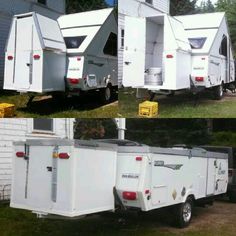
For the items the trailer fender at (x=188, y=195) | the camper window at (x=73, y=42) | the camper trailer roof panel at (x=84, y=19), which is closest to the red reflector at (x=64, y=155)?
the camper trailer roof panel at (x=84, y=19)

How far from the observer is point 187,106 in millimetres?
6039

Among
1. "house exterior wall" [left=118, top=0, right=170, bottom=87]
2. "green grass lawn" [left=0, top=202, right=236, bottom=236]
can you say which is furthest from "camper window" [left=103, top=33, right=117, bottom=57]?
"green grass lawn" [left=0, top=202, right=236, bottom=236]

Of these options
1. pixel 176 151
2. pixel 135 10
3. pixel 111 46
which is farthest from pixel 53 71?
pixel 176 151

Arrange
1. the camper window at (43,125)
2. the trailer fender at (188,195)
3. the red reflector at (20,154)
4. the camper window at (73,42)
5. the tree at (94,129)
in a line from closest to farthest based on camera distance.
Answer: the red reflector at (20,154), the camper window at (73,42), the tree at (94,129), the trailer fender at (188,195), the camper window at (43,125)

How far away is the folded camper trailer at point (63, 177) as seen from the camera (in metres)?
5.28

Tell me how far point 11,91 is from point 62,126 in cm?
126

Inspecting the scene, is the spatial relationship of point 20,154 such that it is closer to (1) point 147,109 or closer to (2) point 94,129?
(1) point 147,109

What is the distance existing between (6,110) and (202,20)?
3.08 meters

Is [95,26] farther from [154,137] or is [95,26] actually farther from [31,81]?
[154,137]

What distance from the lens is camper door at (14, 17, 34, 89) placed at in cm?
655

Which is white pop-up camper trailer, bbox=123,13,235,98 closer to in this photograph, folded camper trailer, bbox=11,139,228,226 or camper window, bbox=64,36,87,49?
folded camper trailer, bbox=11,139,228,226

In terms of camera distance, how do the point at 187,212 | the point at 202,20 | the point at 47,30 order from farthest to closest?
the point at 187,212 → the point at 47,30 → the point at 202,20

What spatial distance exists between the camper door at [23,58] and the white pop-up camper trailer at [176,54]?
5.55 ft

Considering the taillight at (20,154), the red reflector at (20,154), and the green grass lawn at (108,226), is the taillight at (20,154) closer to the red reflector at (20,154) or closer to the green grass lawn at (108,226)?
the red reflector at (20,154)
